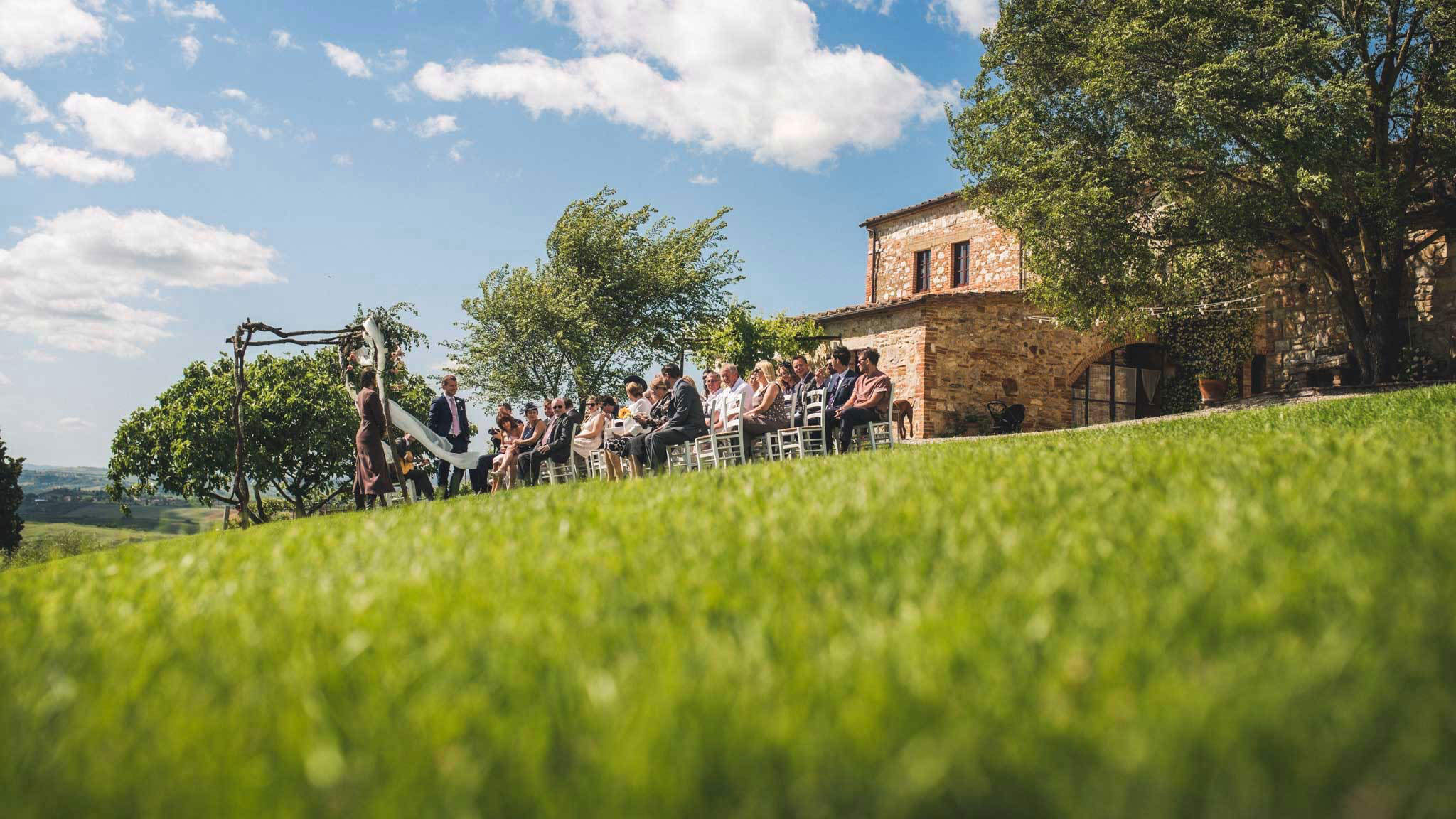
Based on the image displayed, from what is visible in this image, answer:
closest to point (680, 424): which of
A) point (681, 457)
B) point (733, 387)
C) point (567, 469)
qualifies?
point (733, 387)

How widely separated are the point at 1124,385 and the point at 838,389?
16820 mm

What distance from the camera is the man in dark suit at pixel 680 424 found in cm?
1159

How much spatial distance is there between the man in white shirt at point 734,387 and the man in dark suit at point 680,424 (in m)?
0.92

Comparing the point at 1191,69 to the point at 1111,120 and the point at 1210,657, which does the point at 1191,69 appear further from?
the point at 1210,657

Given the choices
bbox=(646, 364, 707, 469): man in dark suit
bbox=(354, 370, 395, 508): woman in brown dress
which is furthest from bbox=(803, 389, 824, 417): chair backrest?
bbox=(354, 370, 395, 508): woman in brown dress

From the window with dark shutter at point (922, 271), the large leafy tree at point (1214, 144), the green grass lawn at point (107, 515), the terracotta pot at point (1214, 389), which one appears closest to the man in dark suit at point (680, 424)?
the large leafy tree at point (1214, 144)

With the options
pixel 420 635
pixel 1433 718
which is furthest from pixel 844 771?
pixel 420 635

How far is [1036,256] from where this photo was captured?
711 inches

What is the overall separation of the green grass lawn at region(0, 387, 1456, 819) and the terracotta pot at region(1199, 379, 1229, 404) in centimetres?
2095

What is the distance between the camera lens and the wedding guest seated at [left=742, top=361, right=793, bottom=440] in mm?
12008

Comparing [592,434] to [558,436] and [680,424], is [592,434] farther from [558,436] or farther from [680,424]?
[680,424]

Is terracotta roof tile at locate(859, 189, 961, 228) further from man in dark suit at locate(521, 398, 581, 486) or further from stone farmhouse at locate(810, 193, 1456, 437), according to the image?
man in dark suit at locate(521, 398, 581, 486)

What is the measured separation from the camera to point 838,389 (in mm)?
12133

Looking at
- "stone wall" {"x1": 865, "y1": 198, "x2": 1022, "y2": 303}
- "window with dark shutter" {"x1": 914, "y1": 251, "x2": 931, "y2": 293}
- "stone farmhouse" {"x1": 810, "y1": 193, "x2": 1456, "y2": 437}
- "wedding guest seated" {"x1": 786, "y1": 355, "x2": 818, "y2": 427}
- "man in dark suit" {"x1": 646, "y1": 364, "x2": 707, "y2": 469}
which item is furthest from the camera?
"window with dark shutter" {"x1": 914, "y1": 251, "x2": 931, "y2": 293}
